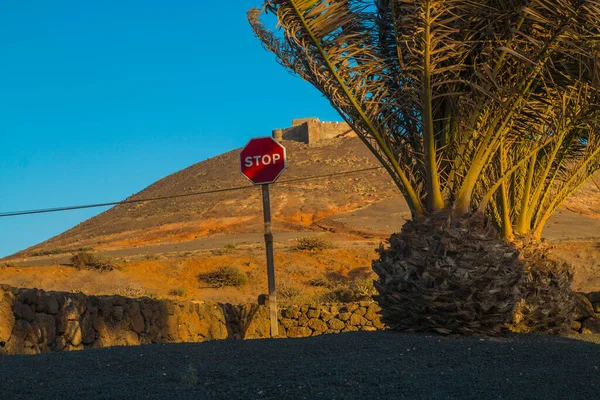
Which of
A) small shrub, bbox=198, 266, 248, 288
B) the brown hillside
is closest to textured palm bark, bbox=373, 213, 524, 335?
small shrub, bbox=198, 266, 248, 288

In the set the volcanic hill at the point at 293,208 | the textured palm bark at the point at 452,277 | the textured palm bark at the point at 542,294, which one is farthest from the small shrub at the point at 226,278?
the textured palm bark at the point at 452,277

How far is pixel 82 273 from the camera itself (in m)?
28.1

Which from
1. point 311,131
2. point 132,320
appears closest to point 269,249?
point 132,320

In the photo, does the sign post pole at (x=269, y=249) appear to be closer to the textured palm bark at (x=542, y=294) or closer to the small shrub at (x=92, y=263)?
the textured palm bark at (x=542, y=294)

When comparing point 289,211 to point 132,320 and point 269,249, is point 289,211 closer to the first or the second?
point 269,249

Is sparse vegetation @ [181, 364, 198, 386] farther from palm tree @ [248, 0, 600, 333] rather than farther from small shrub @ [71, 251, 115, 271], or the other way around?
small shrub @ [71, 251, 115, 271]

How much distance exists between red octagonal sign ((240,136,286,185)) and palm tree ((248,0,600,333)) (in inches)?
84.4

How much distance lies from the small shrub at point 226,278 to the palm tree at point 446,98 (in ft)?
62.4

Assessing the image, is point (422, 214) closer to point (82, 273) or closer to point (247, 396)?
point (247, 396)

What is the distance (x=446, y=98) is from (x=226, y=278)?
789 inches

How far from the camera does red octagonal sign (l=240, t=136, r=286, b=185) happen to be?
11172 mm

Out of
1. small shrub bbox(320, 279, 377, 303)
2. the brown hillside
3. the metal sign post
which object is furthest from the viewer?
the brown hillside

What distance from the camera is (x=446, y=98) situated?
8875mm

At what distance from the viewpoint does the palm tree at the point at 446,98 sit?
8117mm
